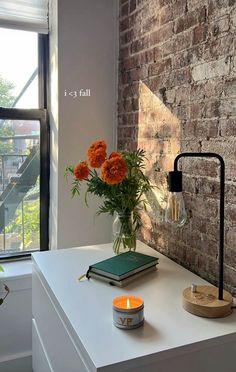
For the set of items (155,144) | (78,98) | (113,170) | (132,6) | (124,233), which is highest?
(132,6)

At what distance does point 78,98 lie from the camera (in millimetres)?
1984

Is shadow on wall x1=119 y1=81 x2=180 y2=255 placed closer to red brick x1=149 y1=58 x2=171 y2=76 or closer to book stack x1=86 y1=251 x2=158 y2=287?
red brick x1=149 y1=58 x2=171 y2=76

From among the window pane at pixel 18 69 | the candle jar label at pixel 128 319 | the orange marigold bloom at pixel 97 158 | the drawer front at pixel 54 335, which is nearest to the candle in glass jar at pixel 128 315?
the candle jar label at pixel 128 319

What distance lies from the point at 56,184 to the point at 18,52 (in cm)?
76

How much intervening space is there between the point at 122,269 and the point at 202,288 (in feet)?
0.96

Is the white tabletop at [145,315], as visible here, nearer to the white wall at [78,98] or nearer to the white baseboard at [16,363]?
the white wall at [78,98]

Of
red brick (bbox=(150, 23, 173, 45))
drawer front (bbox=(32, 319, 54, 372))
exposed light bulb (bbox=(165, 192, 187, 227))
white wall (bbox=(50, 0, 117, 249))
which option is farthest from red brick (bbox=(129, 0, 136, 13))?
drawer front (bbox=(32, 319, 54, 372))

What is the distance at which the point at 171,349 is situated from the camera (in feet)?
3.08

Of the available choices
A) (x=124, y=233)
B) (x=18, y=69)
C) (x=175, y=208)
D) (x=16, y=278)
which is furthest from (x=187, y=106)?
(x=16, y=278)

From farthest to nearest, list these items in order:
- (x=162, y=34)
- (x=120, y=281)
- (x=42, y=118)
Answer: (x=42, y=118)
(x=162, y=34)
(x=120, y=281)

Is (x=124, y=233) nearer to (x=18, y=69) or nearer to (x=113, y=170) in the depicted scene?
(x=113, y=170)

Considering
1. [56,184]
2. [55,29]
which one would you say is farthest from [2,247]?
[55,29]

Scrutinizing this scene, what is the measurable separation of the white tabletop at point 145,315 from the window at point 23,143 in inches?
26.7

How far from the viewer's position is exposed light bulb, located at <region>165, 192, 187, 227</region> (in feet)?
3.80
